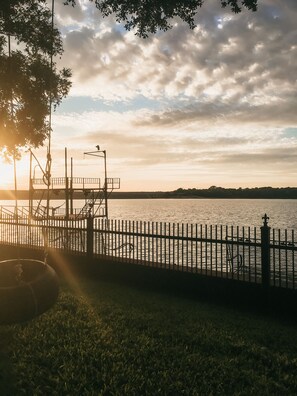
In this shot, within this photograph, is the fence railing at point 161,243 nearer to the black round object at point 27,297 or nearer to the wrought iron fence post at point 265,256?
the wrought iron fence post at point 265,256

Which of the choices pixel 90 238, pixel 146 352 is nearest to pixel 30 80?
pixel 90 238

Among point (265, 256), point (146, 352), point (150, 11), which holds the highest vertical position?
point (150, 11)

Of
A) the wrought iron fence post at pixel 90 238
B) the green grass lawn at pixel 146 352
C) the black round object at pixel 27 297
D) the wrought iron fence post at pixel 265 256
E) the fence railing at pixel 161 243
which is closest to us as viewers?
the green grass lawn at pixel 146 352

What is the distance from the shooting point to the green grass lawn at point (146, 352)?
206 inches

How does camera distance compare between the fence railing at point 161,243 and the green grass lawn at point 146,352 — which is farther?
the fence railing at point 161,243

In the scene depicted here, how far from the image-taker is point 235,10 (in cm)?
898

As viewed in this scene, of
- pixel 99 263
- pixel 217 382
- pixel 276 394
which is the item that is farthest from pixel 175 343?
pixel 99 263

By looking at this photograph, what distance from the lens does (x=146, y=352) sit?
6230mm

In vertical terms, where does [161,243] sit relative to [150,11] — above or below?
below

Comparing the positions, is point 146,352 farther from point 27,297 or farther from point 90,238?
point 90,238

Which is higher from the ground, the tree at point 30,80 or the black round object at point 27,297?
the tree at point 30,80

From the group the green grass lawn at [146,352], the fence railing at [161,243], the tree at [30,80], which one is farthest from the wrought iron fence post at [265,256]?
the tree at [30,80]

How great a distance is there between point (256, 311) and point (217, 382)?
4.41 m

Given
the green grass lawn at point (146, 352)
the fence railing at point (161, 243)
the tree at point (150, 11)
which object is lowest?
the green grass lawn at point (146, 352)
